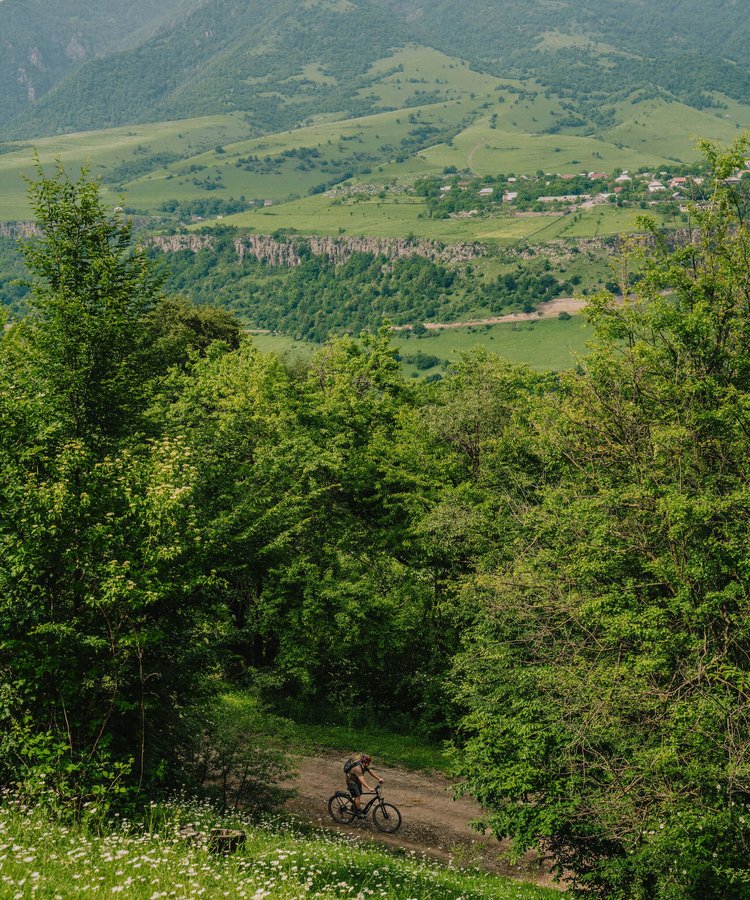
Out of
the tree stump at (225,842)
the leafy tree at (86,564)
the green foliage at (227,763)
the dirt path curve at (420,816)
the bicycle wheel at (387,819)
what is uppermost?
the leafy tree at (86,564)

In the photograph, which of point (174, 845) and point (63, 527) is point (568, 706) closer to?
point (174, 845)

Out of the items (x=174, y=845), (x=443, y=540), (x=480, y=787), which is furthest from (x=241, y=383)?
(x=174, y=845)

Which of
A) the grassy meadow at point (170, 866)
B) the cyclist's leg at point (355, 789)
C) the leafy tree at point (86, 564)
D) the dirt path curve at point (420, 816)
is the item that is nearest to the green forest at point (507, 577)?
the leafy tree at point (86, 564)

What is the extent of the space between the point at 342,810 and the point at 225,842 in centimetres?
1174

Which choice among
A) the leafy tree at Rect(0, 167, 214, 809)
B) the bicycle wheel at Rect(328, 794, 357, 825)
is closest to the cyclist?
the bicycle wheel at Rect(328, 794, 357, 825)

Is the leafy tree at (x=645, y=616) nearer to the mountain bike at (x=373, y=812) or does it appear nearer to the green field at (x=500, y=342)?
the mountain bike at (x=373, y=812)

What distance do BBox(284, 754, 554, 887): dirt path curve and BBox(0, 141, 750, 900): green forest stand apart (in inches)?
79.0

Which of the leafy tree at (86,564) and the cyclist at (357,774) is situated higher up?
the leafy tree at (86,564)

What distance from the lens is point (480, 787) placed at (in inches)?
844

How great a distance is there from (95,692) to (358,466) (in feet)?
69.1

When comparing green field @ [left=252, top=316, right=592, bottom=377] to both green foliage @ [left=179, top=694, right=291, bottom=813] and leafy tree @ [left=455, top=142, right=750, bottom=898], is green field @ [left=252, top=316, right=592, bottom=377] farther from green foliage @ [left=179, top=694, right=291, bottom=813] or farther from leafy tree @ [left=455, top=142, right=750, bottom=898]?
green foliage @ [left=179, top=694, right=291, bottom=813]

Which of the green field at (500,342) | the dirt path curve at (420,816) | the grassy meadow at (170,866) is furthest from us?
the green field at (500,342)

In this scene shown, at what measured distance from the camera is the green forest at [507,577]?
50.4ft

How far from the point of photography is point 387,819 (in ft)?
79.5
